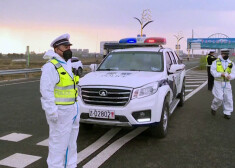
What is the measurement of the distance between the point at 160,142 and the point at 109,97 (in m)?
1.31

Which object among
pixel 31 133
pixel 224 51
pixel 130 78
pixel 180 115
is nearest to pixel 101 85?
pixel 130 78

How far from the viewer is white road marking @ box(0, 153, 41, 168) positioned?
4000 mm

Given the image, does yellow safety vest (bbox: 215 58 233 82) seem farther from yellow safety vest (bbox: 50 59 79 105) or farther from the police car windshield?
yellow safety vest (bbox: 50 59 79 105)

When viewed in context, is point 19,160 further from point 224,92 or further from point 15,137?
point 224,92

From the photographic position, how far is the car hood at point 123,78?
4.88 meters

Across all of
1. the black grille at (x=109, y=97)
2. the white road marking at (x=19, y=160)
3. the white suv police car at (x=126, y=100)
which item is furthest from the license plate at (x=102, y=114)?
the white road marking at (x=19, y=160)

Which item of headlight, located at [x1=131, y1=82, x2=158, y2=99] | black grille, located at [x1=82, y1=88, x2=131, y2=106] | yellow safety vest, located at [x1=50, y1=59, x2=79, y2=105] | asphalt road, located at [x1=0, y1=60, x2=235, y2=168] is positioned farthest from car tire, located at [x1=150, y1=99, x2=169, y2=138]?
yellow safety vest, located at [x1=50, y1=59, x2=79, y2=105]

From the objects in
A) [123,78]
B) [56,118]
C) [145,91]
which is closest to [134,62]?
[123,78]

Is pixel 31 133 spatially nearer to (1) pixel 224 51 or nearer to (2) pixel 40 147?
(2) pixel 40 147

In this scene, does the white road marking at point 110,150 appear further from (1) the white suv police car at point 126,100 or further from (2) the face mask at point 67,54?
(2) the face mask at point 67,54

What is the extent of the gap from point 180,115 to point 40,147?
407cm

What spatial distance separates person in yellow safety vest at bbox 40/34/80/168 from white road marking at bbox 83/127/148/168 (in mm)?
747

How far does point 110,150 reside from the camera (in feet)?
15.1

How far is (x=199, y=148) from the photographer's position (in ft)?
15.6
